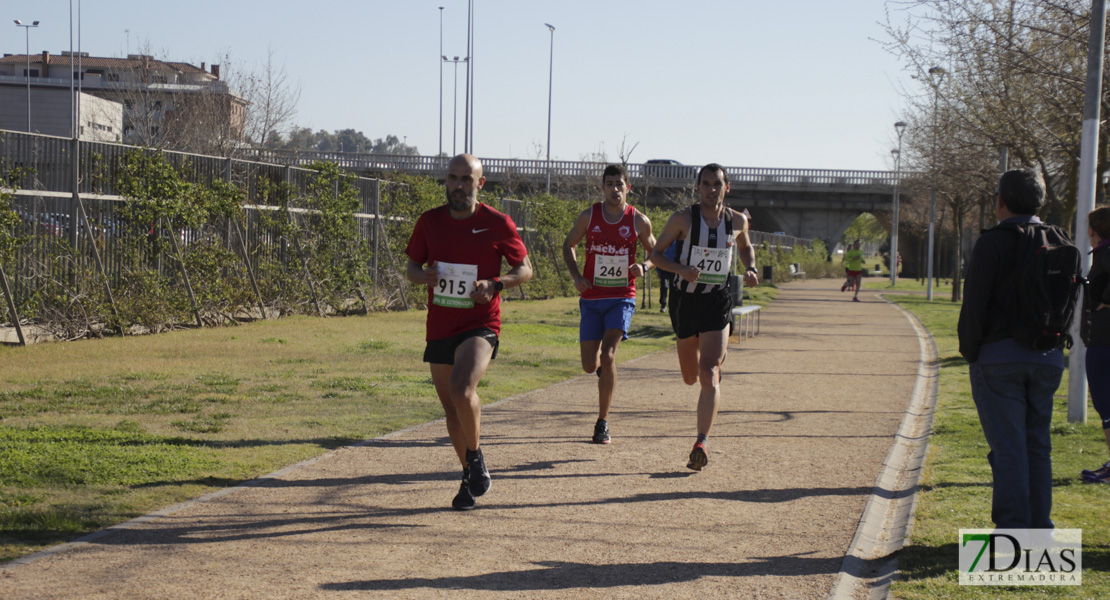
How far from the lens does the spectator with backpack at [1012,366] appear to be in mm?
5219

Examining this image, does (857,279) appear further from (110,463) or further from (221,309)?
(110,463)

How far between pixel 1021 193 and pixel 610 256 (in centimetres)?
386

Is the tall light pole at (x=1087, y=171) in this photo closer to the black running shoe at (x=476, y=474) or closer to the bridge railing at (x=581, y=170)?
the black running shoe at (x=476, y=474)

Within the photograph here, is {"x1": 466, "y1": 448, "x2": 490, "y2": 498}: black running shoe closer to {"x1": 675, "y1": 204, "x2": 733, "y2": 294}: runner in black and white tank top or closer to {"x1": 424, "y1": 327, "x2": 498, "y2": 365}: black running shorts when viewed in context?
{"x1": 424, "y1": 327, "x2": 498, "y2": 365}: black running shorts

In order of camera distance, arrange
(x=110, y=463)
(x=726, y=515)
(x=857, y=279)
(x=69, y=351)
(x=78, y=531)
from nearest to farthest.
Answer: (x=78, y=531) → (x=726, y=515) → (x=110, y=463) → (x=69, y=351) → (x=857, y=279)

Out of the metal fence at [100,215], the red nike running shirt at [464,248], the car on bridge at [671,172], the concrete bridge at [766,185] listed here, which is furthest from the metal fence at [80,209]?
the car on bridge at [671,172]

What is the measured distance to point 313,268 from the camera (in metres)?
20.8

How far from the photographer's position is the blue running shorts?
28.8 feet

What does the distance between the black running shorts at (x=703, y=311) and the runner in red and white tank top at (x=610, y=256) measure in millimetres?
750

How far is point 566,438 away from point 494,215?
9.83 feet

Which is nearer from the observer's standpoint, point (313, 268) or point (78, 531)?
point (78, 531)

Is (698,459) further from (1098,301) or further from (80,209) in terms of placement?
(80,209)

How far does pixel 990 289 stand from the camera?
17.2ft

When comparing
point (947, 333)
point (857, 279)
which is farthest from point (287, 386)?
point (857, 279)
